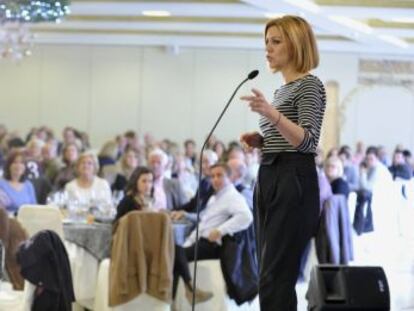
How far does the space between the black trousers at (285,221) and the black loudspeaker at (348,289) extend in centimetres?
19

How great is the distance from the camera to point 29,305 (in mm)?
4957

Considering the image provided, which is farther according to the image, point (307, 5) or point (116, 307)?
point (307, 5)

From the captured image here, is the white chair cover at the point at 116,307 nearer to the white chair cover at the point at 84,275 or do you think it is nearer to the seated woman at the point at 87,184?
the white chair cover at the point at 84,275

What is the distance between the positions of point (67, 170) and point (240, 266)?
328 cm

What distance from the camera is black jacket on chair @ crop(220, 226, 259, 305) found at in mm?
6660

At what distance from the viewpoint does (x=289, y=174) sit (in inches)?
119

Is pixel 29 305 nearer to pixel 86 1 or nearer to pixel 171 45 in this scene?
pixel 86 1

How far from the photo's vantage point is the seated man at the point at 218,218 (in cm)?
680

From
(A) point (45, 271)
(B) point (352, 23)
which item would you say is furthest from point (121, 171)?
(A) point (45, 271)

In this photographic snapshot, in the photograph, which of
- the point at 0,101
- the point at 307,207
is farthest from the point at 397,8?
the point at 0,101

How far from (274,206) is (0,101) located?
1599 centimetres

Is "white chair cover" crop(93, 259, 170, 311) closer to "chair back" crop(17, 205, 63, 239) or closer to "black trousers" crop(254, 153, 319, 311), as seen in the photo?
"chair back" crop(17, 205, 63, 239)

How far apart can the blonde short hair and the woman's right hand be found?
0.27m

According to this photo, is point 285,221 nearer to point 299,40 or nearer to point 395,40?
point 299,40
